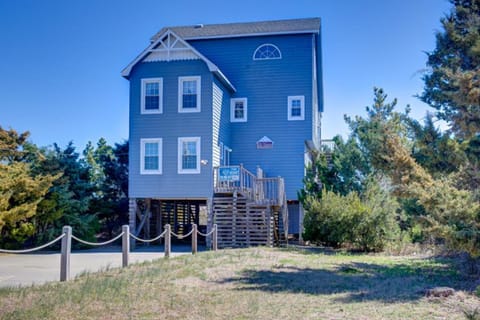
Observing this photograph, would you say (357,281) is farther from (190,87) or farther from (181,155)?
(190,87)

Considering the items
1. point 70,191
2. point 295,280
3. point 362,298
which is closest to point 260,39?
point 70,191

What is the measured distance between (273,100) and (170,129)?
209 inches

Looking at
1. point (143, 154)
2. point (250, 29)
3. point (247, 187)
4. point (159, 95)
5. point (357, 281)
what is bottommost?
point (357, 281)

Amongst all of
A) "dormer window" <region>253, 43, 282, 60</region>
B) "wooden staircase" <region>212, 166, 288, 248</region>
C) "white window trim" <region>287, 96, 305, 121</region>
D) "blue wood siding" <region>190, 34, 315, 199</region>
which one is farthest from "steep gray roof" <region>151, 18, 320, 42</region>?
"wooden staircase" <region>212, 166, 288, 248</region>

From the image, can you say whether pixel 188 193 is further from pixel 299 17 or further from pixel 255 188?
pixel 299 17

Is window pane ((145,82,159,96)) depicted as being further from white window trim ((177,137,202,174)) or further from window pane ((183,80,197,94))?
white window trim ((177,137,202,174))

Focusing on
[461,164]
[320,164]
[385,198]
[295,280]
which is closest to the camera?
[295,280]

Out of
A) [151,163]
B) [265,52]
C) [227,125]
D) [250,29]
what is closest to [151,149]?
[151,163]

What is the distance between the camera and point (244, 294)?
704 cm

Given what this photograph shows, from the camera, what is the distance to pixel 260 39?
69.2ft

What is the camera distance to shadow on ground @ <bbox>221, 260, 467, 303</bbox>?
725 centimetres

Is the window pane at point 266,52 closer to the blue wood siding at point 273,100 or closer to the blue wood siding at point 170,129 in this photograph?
the blue wood siding at point 273,100

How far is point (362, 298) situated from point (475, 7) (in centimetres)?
862

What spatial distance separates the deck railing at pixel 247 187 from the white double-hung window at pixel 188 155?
2.97ft
